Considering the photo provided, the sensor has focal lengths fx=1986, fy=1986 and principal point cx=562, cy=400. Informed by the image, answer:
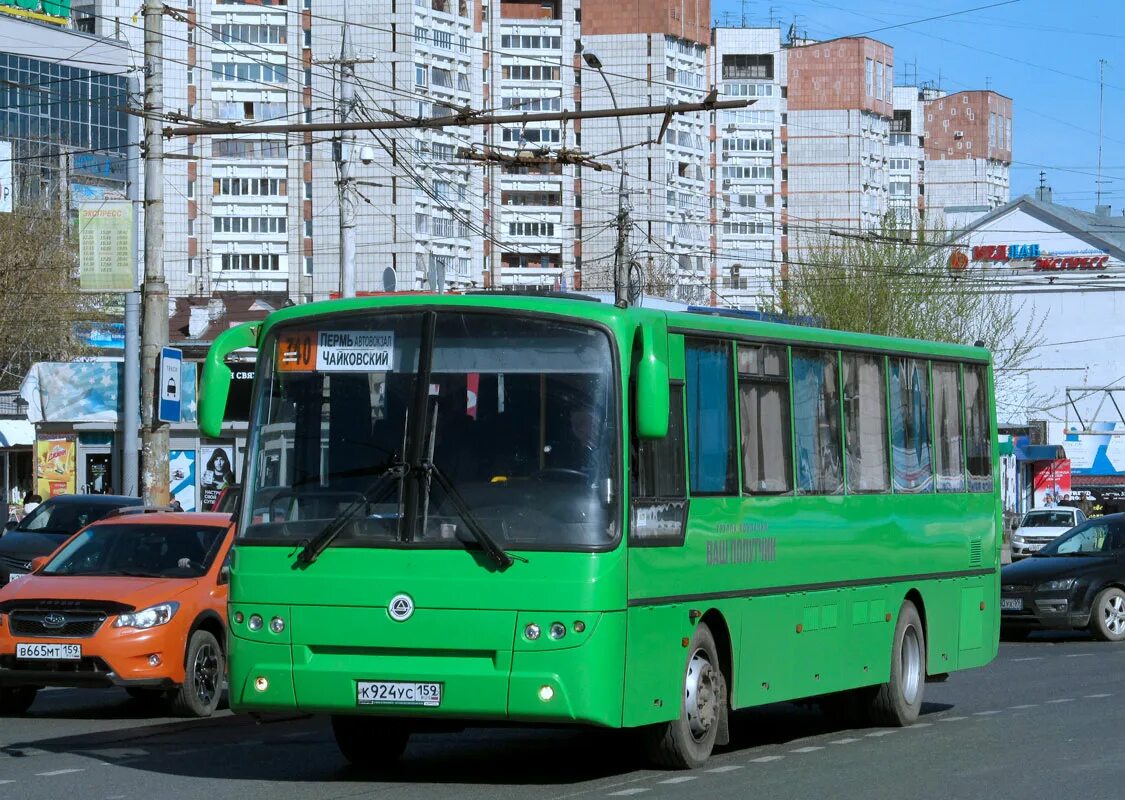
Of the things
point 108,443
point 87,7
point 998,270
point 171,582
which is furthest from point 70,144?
point 171,582

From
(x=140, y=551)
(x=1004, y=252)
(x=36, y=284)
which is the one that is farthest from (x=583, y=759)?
(x=1004, y=252)

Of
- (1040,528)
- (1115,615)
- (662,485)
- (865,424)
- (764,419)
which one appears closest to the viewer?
(662,485)

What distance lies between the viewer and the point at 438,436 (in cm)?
1012

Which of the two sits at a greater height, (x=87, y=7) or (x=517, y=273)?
(x=87, y=7)

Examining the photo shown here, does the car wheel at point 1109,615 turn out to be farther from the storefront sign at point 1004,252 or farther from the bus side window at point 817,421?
the storefront sign at point 1004,252

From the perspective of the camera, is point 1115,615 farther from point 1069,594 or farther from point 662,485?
point 662,485

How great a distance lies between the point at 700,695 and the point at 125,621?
5279 mm

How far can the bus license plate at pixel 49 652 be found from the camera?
14258 mm

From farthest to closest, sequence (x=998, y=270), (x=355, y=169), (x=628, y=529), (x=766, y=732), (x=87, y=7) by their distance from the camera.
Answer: (x=87, y=7)
(x=355, y=169)
(x=998, y=270)
(x=766, y=732)
(x=628, y=529)

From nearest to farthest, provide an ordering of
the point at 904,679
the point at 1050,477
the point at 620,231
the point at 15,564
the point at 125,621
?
the point at 904,679 → the point at 125,621 → the point at 15,564 → the point at 620,231 → the point at 1050,477

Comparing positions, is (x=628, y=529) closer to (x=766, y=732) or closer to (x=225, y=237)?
(x=766, y=732)

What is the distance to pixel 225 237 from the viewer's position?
4291 inches

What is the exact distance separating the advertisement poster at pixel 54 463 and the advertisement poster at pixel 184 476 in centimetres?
408

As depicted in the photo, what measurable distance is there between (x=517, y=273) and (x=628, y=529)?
113m
